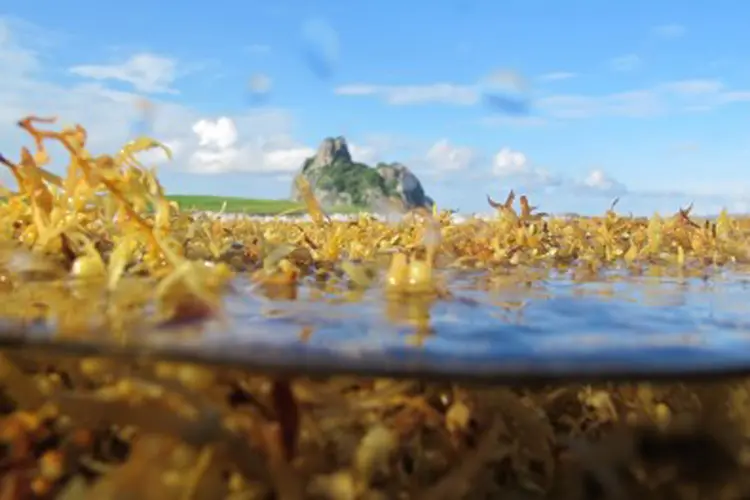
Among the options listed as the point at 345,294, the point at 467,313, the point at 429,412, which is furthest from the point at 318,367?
the point at 345,294

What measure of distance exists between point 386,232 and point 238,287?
5.00ft

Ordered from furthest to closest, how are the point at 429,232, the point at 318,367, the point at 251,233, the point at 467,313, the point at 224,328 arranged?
the point at 251,233, the point at 429,232, the point at 467,313, the point at 224,328, the point at 318,367

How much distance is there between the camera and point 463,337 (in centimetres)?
112

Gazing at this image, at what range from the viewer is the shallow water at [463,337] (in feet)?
3.03

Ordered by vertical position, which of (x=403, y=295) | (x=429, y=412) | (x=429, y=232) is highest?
(x=429, y=232)

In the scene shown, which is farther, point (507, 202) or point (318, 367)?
point (507, 202)

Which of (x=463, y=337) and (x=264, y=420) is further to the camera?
(x=463, y=337)

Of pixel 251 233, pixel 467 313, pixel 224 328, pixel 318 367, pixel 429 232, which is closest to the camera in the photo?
pixel 318 367

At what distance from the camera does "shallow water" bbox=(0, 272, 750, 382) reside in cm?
92

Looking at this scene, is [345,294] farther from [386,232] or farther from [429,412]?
[386,232]

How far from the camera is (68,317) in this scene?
3.60 feet

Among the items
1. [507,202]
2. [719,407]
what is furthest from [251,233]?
[719,407]

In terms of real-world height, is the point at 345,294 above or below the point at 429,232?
below

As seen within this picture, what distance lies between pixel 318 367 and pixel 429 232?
2.36 ft
